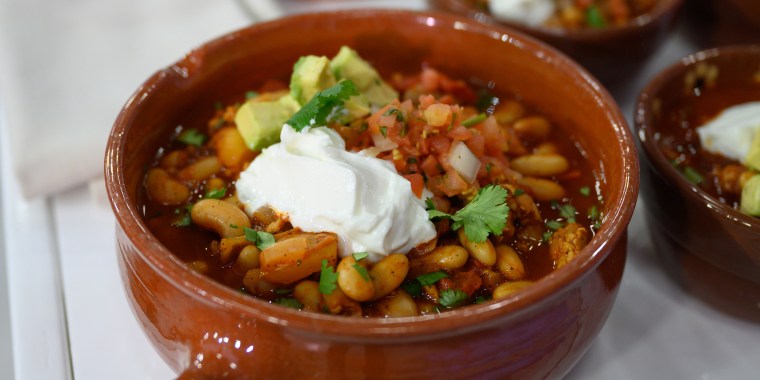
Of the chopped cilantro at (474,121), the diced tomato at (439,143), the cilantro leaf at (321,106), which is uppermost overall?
the cilantro leaf at (321,106)

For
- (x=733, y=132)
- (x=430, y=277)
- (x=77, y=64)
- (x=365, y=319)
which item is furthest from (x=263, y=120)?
(x=733, y=132)

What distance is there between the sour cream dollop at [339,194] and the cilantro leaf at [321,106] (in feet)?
0.05

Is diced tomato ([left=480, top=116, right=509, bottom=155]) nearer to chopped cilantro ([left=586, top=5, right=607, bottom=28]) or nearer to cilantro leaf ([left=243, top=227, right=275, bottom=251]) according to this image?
cilantro leaf ([left=243, top=227, right=275, bottom=251])

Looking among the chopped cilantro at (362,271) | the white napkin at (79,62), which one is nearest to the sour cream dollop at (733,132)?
the chopped cilantro at (362,271)

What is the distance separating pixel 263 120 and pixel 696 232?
2.71 feet

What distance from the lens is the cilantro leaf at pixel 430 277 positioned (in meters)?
1.23

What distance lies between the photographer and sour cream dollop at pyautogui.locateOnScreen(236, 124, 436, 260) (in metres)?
1.22

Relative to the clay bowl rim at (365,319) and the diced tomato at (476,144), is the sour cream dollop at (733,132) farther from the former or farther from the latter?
the diced tomato at (476,144)

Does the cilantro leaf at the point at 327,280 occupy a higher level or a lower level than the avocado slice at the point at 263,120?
lower

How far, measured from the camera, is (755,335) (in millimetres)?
1460

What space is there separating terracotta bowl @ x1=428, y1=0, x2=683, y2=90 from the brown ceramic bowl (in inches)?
9.1

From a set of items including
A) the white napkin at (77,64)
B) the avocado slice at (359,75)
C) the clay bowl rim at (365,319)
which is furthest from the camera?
the white napkin at (77,64)

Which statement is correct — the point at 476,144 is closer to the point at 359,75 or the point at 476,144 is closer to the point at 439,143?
the point at 439,143

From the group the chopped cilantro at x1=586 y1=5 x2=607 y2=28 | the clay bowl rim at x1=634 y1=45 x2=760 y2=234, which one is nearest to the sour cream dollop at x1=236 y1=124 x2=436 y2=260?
the clay bowl rim at x1=634 y1=45 x2=760 y2=234
